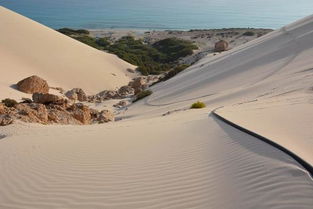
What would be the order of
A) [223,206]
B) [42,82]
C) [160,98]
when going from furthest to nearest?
[42,82]
[160,98]
[223,206]

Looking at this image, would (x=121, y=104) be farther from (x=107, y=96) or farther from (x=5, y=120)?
(x=5, y=120)

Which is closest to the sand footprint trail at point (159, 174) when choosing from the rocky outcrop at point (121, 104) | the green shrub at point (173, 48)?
the rocky outcrop at point (121, 104)

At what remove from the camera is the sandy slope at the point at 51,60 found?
3150 centimetres

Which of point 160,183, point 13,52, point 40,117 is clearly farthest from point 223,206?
point 13,52

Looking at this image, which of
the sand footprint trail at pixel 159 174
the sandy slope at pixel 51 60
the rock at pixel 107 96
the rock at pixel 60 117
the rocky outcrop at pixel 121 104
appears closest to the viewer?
the sand footprint trail at pixel 159 174

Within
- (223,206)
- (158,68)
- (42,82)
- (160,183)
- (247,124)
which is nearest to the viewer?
(223,206)

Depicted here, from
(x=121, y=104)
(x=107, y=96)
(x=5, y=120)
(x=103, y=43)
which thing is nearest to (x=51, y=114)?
(x=5, y=120)

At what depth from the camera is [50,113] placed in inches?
566

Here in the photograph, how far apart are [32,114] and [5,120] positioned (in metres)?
1.21

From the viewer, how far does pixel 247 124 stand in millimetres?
8031

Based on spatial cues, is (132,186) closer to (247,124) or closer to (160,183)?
(160,183)

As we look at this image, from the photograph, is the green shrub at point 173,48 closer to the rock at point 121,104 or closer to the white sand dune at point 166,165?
the rock at point 121,104

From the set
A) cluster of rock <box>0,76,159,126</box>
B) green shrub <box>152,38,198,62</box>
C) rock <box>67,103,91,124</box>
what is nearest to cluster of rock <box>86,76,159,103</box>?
cluster of rock <box>0,76,159,126</box>

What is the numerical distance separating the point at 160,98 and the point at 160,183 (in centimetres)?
1619
